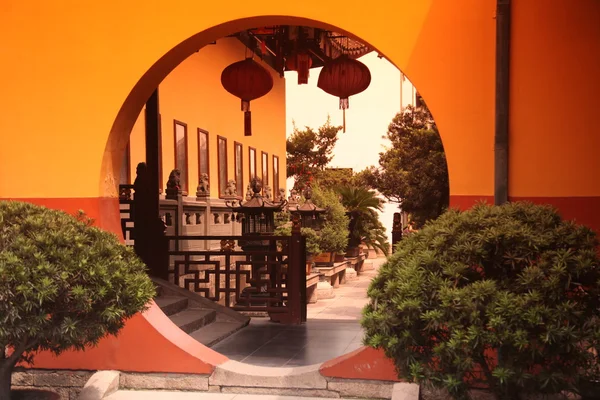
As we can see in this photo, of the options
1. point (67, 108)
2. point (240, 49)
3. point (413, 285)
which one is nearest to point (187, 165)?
point (240, 49)

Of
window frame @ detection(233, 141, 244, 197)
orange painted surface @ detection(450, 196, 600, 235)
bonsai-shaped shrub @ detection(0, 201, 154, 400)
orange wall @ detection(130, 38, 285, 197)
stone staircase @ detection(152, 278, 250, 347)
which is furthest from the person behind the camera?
window frame @ detection(233, 141, 244, 197)

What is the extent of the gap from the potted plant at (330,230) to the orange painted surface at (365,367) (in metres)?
10.0

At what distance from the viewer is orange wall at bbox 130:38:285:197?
37.2 ft

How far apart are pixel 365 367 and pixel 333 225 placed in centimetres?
1120

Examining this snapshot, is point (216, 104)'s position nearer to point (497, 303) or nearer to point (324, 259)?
point (324, 259)

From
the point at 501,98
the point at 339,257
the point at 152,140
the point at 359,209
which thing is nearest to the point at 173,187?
the point at 152,140

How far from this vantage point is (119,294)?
411 centimetres

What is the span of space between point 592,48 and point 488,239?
1768 millimetres

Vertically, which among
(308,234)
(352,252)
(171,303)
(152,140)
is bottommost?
(352,252)

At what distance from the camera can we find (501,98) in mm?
4613

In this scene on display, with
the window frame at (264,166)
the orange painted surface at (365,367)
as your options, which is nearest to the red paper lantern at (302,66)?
the orange painted surface at (365,367)

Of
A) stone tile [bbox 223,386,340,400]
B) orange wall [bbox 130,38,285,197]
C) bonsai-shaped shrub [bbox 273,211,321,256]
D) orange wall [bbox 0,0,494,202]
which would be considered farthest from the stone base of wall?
bonsai-shaped shrub [bbox 273,211,321,256]

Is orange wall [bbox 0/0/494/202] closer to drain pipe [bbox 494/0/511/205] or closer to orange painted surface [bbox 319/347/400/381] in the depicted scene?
drain pipe [bbox 494/0/511/205]

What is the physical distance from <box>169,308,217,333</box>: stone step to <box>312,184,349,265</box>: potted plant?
24.4 ft
